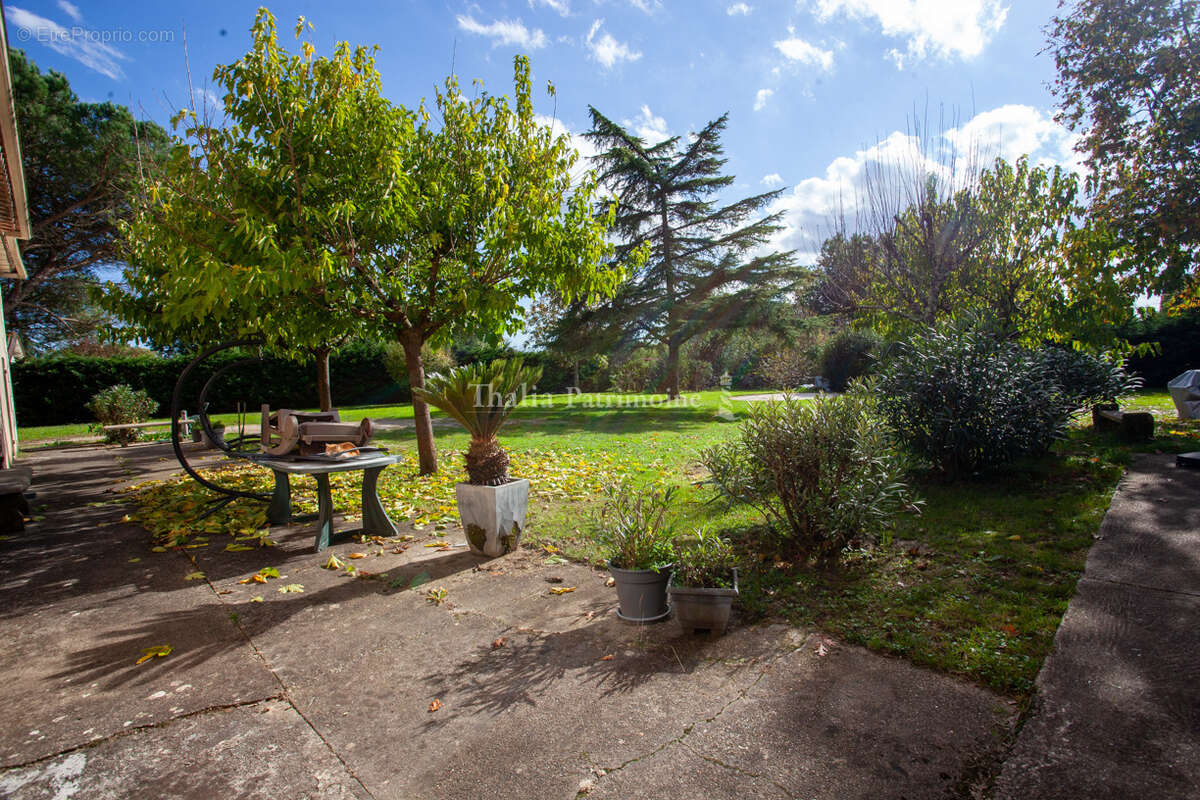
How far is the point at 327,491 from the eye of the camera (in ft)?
16.9

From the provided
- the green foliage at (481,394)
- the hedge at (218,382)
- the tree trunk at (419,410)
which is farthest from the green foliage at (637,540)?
the hedge at (218,382)

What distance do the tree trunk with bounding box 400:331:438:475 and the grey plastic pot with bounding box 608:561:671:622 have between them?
4859mm

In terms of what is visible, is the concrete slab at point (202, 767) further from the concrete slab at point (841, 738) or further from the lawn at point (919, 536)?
the lawn at point (919, 536)

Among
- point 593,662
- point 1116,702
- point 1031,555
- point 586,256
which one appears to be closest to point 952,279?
point 586,256

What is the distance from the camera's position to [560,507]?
638 centimetres

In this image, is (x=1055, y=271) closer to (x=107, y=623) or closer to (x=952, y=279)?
(x=952, y=279)

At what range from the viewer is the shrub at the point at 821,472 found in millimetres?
3949

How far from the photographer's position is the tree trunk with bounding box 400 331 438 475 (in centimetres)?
772

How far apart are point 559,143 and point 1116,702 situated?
23.8ft

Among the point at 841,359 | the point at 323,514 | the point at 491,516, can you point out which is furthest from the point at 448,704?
the point at 841,359

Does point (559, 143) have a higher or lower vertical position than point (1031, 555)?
higher

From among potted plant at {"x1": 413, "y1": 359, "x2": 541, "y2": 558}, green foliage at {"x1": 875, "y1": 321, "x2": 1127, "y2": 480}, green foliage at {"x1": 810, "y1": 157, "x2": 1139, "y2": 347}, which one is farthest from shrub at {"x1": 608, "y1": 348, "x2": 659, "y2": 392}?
potted plant at {"x1": 413, "y1": 359, "x2": 541, "y2": 558}

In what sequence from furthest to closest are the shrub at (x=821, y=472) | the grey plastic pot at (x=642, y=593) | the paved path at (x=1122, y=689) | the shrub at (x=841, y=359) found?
the shrub at (x=841, y=359) → the shrub at (x=821, y=472) → the grey plastic pot at (x=642, y=593) → the paved path at (x=1122, y=689)

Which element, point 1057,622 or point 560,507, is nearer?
point 1057,622
